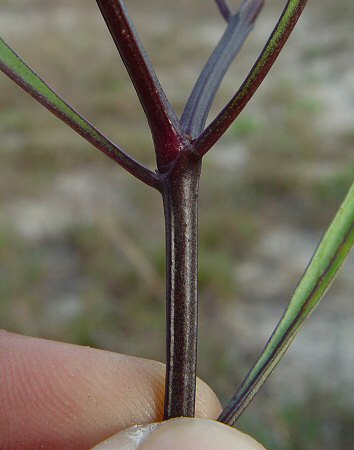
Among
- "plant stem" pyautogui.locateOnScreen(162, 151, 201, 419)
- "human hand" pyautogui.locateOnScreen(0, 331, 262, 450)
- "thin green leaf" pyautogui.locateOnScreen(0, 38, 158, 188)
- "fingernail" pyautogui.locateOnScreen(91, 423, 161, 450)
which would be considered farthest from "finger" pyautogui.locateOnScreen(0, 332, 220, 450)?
"thin green leaf" pyautogui.locateOnScreen(0, 38, 158, 188)

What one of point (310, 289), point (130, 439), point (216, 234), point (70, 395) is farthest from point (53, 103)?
point (216, 234)

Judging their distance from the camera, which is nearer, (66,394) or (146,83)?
(146,83)

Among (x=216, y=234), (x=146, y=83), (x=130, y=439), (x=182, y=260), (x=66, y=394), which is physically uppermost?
(x=146, y=83)

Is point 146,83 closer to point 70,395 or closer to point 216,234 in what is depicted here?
point 70,395

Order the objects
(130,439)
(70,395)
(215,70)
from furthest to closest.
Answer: (70,395)
(130,439)
(215,70)

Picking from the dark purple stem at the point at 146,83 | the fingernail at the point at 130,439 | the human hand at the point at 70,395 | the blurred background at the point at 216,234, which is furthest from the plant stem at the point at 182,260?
the blurred background at the point at 216,234

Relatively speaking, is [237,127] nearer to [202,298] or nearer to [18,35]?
[202,298]

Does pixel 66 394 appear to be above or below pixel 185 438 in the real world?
below

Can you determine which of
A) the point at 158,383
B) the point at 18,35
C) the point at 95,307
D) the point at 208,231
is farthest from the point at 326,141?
the point at 18,35
